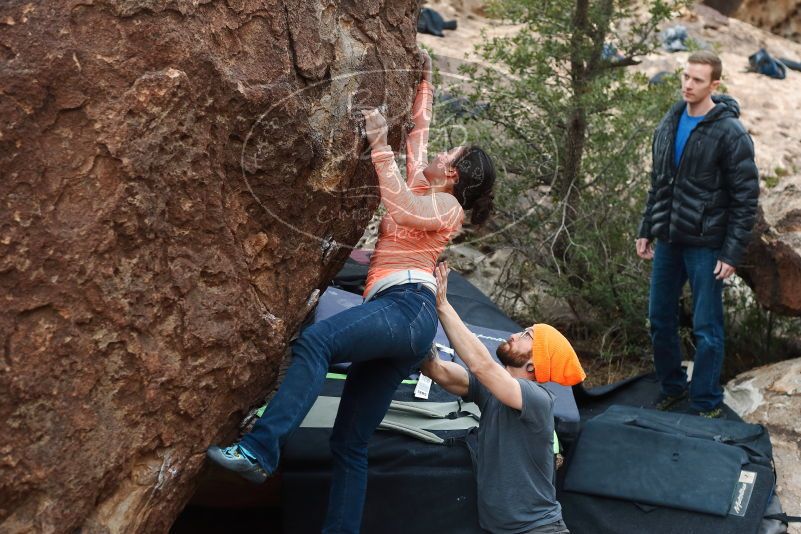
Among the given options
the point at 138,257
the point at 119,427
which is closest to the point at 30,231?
the point at 138,257

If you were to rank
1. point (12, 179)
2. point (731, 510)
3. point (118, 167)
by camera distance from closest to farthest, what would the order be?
1. point (12, 179)
2. point (118, 167)
3. point (731, 510)

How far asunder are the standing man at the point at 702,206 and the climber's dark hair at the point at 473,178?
Result: 5.88 ft

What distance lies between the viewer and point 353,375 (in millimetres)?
3658

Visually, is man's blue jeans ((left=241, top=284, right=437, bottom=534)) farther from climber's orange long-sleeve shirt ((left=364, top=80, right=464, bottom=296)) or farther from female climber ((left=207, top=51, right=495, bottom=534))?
climber's orange long-sleeve shirt ((left=364, top=80, right=464, bottom=296))

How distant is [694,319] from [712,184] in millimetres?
713

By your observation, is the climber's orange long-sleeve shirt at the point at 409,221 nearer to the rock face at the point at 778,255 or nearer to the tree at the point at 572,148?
the rock face at the point at 778,255

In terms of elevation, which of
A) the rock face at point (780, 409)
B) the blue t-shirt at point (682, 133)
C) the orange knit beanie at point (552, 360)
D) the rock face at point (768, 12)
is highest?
the blue t-shirt at point (682, 133)

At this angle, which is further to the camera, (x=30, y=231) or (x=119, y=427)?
(x=119, y=427)

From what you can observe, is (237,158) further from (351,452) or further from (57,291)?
(351,452)

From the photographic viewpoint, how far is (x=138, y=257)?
2.88m

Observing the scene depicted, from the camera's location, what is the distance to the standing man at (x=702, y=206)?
16.3 ft

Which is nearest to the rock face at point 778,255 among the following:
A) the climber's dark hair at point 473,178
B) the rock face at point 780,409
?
the rock face at point 780,409

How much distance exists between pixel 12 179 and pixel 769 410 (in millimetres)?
4304

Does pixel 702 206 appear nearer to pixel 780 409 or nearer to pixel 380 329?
pixel 780 409
